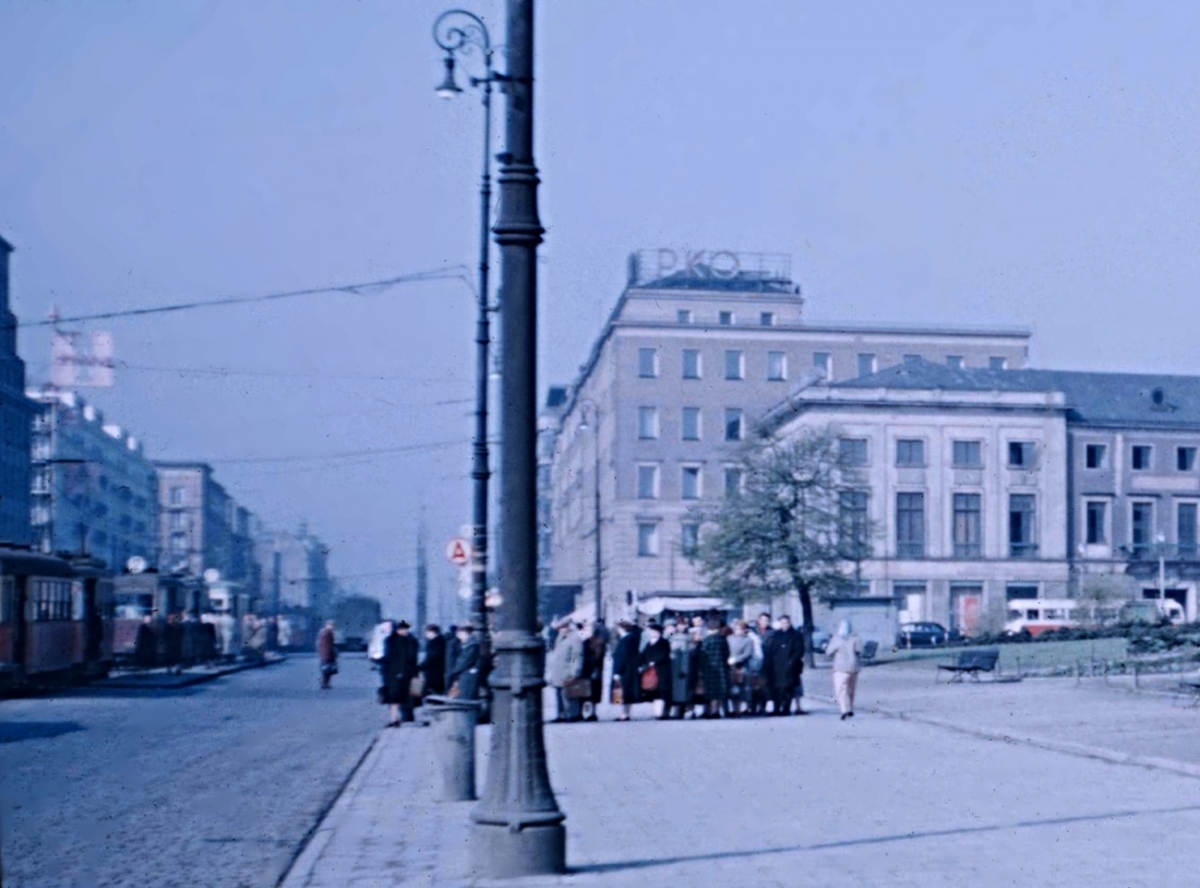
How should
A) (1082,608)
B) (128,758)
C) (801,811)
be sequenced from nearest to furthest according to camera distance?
(801,811) → (128,758) → (1082,608)

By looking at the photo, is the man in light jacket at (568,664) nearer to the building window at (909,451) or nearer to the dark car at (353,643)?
the building window at (909,451)

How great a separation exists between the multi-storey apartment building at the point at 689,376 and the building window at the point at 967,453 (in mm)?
12907

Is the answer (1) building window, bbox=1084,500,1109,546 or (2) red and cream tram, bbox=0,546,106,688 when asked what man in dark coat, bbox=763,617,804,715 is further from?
(1) building window, bbox=1084,500,1109,546

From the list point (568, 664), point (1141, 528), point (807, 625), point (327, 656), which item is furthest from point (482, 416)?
point (1141, 528)

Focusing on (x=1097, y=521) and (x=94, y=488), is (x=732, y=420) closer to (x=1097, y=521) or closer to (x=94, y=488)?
(x=1097, y=521)

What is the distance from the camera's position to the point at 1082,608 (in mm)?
76750

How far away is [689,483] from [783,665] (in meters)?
75.9

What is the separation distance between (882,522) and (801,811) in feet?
249

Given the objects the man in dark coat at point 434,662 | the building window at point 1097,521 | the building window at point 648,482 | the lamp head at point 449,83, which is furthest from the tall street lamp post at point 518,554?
the building window at point 648,482


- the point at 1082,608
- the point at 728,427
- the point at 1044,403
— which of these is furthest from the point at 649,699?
the point at 728,427

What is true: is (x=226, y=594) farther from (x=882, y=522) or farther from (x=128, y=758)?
(x=128, y=758)

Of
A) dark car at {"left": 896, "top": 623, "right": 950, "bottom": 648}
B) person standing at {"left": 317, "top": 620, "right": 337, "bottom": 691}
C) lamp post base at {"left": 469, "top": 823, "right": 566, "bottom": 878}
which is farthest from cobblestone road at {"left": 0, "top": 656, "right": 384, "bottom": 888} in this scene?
dark car at {"left": 896, "top": 623, "right": 950, "bottom": 648}

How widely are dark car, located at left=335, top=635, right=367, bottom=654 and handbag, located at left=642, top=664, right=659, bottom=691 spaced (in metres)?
66.0

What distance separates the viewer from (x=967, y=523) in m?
93.4
